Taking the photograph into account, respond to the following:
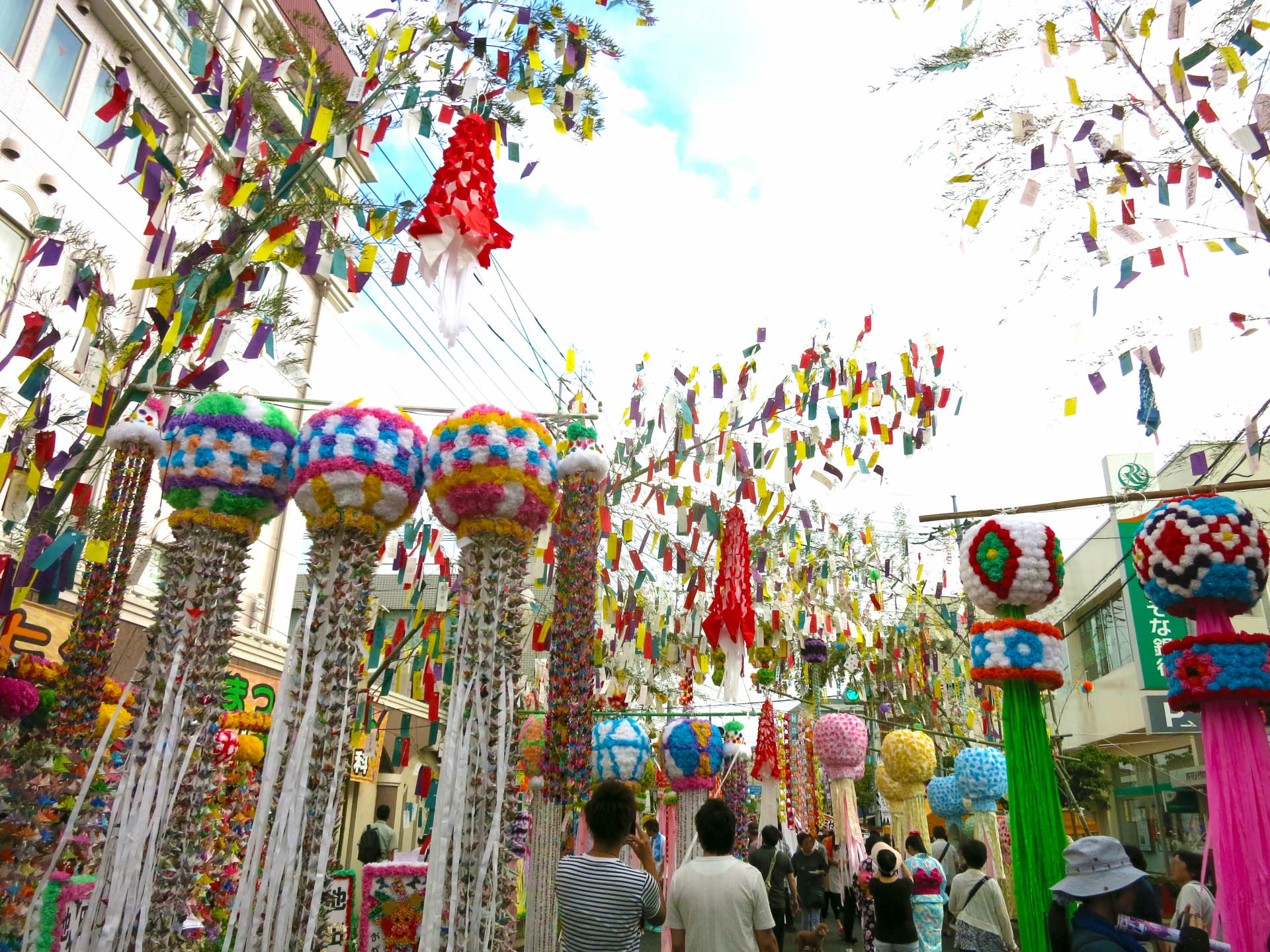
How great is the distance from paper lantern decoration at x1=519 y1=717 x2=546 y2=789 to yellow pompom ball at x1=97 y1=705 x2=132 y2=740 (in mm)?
2432

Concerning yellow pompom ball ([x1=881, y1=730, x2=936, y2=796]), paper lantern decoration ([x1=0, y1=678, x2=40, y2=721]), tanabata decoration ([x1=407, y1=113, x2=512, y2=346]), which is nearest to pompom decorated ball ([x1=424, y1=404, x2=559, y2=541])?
tanabata decoration ([x1=407, y1=113, x2=512, y2=346])

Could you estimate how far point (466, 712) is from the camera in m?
3.83

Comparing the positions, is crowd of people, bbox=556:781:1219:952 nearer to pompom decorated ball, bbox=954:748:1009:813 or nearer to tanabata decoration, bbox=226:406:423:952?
tanabata decoration, bbox=226:406:423:952

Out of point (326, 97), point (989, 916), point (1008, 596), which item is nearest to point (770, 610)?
point (989, 916)

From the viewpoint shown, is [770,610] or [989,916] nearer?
[989,916]

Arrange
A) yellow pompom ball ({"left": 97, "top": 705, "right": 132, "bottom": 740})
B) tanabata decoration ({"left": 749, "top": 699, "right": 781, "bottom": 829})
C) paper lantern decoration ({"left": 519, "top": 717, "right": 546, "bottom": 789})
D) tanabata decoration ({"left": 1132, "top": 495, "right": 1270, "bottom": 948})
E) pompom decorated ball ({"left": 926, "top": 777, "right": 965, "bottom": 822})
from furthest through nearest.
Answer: pompom decorated ball ({"left": 926, "top": 777, "right": 965, "bottom": 822}), tanabata decoration ({"left": 749, "top": 699, "right": 781, "bottom": 829}), paper lantern decoration ({"left": 519, "top": 717, "right": 546, "bottom": 789}), yellow pompom ball ({"left": 97, "top": 705, "right": 132, "bottom": 740}), tanabata decoration ({"left": 1132, "top": 495, "right": 1270, "bottom": 948})

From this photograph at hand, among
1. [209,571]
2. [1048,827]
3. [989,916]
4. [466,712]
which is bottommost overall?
[989,916]

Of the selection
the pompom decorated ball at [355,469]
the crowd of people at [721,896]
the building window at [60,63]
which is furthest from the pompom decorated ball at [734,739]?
the building window at [60,63]

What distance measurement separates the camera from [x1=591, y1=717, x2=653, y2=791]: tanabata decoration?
6297 mm

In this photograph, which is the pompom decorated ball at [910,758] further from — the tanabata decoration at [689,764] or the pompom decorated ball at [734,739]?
the tanabata decoration at [689,764]

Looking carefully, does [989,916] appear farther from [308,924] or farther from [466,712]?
[308,924]

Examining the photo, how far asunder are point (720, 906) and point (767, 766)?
5.19 metres

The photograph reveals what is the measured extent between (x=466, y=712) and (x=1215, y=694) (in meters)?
3.16

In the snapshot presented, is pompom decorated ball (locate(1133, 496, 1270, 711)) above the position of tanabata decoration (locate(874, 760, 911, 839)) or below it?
above
